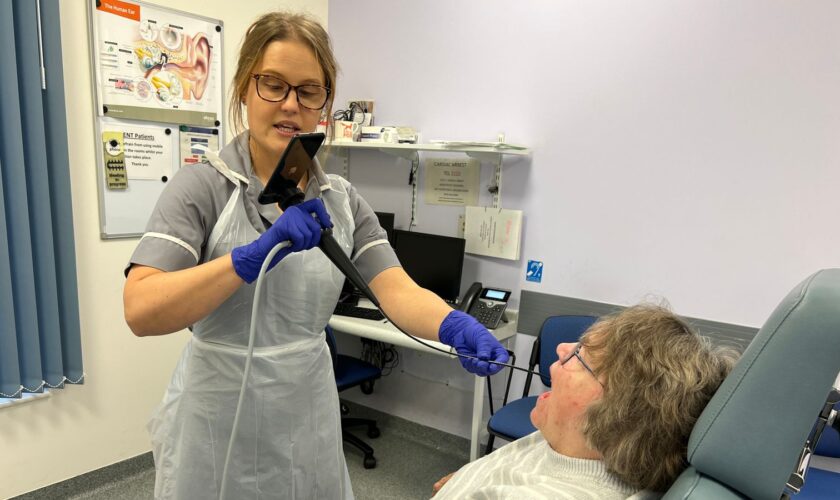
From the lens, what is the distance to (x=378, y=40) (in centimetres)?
276

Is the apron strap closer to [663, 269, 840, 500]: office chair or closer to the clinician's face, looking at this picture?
the clinician's face

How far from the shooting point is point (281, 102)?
1081mm

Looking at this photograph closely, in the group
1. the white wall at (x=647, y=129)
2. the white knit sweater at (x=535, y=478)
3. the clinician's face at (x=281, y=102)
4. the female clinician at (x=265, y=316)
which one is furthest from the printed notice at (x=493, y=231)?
the clinician's face at (x=281, y=102)

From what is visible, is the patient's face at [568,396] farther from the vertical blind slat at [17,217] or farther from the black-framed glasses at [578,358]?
the vertical blind slat at [17,217]

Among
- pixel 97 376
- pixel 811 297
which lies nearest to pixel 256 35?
pixel 811 297

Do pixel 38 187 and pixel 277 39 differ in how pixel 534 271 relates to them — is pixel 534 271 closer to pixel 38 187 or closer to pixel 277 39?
pixel 277 39

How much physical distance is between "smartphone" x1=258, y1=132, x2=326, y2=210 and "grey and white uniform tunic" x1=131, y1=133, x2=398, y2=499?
13 centimetres

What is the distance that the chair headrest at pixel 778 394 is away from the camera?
624mm

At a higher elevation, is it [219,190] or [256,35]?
[256,35]

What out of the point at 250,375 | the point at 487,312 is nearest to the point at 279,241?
the point at 250,375

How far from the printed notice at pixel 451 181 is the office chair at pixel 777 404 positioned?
1901 millimetres

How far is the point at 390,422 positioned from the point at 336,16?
7.48 feet

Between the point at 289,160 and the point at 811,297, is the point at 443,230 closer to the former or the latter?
the point at 289,160

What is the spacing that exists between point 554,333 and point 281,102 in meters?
1.59
